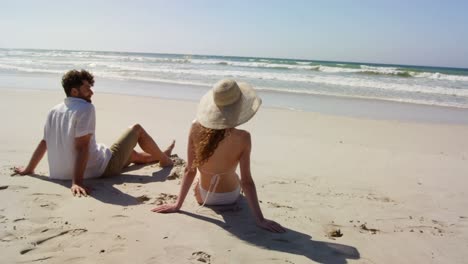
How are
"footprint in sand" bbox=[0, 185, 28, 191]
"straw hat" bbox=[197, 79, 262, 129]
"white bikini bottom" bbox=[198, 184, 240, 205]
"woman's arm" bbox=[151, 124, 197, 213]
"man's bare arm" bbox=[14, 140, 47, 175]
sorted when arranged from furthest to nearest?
"man's bare arm" bbox=[14, 140, 47, 175] < "footprint in sand" bbox=[0, 185, 28, 191] < "white bikini bottom" bbox=[198, 184, 240, 205] < "woman's arm" bbox=[151, 124, 197, 213] < "straw hat" bbox=[197, 79, 262, 129]

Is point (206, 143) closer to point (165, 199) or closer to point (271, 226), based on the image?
point (271, 226)

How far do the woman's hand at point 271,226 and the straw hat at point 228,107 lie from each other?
0.79 meters

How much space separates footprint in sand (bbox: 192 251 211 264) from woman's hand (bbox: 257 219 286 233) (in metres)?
0.58

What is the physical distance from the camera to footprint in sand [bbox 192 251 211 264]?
257 centimetres

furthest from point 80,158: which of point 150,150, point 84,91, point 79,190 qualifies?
point 150,150

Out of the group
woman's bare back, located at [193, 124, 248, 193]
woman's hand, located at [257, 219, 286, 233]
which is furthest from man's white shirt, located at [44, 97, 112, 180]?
woman's hand, located at [257, 219, 286, 233]

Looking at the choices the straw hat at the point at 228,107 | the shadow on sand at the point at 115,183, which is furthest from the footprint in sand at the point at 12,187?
the straw hat at the point at 228,107

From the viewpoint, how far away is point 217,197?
343 centimetres

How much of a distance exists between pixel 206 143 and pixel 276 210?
0.97 meters

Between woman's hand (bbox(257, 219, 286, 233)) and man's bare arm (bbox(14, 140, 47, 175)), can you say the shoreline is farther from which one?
man's bare arm (bbox(14, 140, 47, 175))

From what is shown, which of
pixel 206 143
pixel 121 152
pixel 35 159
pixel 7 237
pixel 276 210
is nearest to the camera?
pixel 7 237

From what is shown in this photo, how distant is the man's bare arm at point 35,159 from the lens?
3.93m

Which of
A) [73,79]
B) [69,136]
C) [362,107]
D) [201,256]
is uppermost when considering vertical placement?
[73,79]

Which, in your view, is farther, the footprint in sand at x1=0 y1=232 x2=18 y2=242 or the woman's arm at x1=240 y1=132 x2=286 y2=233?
the woman's arm at x1=240 y1=132 x2=286 y2=233
